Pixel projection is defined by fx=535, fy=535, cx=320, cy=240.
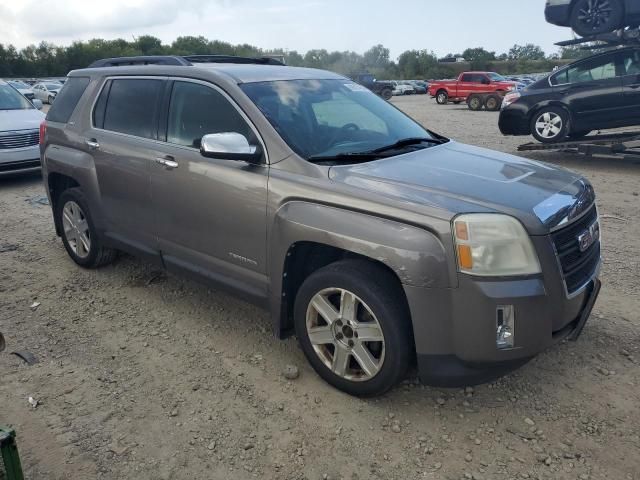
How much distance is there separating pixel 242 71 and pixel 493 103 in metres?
23.5

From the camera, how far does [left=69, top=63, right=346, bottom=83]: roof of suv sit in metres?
3.60

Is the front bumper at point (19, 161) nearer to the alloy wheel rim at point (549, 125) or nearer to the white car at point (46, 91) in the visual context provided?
the alloy wheel rim at point (549, 125)

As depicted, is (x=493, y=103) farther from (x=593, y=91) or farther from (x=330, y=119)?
A: (x=330, y=119)

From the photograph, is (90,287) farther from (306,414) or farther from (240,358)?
(306,414)

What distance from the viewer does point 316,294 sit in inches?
118

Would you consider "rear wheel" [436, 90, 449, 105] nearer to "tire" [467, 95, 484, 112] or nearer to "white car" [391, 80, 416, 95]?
"tire" [467, 95, 484, 112]

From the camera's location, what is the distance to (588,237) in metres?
3.00

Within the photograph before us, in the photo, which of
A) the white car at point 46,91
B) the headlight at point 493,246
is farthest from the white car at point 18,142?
the white car at point 46,91

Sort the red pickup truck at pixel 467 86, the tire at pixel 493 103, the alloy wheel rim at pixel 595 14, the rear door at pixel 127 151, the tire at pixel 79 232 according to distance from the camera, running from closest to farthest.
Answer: the rear door at pixel 127 151, the tire at pixel 79 232, the alloy wheel rim at pixel 595 14, the tire at pixel 493 103, the red pickup truck at pixel 467 86

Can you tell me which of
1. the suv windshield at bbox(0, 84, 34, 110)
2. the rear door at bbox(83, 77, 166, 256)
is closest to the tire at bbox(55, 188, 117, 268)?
the rear door at bbox(83, 77, 166, 256)

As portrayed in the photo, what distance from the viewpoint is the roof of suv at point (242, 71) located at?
360 centimetres

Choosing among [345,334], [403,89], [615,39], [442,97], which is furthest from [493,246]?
[403,89]

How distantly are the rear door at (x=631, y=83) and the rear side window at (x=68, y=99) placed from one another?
350 inches

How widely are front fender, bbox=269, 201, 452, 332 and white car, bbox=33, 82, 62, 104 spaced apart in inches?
1216
